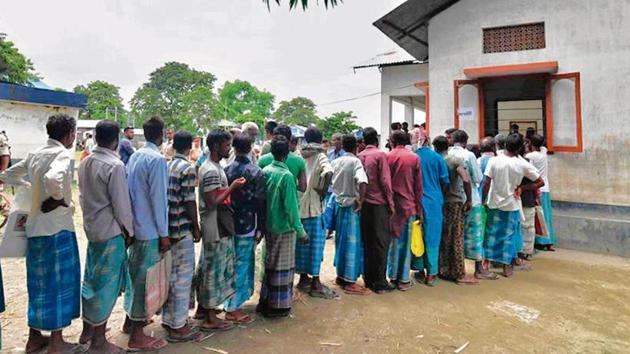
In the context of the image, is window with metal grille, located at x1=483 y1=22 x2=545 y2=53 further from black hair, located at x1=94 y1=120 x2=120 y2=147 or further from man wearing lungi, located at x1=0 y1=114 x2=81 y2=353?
man wearing lungi, located at x1=0 y1=114 x2=81 y2=353

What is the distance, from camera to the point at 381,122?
12.7 m

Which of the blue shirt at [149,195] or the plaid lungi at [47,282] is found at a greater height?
the blue shirt at [149,195]

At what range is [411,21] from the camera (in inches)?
332

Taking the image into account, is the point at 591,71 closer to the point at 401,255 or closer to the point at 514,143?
the point at 514,143

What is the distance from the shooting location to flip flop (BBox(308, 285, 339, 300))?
4.04m

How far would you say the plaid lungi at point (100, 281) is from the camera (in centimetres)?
271

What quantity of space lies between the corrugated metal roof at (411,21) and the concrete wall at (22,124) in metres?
11.2

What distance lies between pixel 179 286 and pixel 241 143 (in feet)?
4.42

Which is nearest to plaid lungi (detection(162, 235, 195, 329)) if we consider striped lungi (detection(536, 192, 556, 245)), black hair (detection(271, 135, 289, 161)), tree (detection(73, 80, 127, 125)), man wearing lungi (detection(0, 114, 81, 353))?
man wearing lungi (detection(0, 114, 81, 353))

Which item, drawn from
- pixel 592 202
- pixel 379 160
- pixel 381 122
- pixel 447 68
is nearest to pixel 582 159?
pixel 592 202

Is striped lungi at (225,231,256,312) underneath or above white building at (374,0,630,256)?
underneath

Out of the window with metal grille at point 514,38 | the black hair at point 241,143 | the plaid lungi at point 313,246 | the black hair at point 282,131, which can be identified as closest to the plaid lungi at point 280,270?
the plaid lungi at point 313,246

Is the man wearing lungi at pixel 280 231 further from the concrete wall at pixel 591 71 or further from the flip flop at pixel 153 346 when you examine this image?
the concrete wall at pixel 591 71

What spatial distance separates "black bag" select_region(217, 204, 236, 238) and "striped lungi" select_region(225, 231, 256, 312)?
0.15 meters
